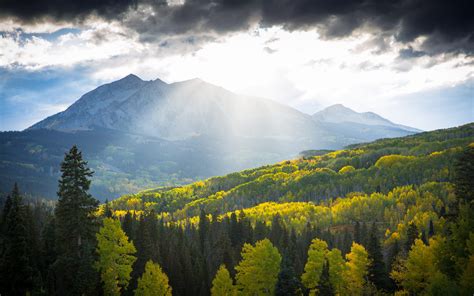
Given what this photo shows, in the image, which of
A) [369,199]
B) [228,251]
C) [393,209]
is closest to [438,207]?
[393,209]

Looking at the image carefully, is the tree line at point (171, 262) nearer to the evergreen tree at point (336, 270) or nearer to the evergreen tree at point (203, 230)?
the evergreen tree at point (336, 270)

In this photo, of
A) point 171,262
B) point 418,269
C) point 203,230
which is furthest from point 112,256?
A: point 203,230

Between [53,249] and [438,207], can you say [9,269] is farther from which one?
[438,207]

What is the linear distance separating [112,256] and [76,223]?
31.9 feet

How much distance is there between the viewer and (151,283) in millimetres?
54812

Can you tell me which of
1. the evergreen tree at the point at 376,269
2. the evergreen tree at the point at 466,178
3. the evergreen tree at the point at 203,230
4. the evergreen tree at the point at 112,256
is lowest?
the evergreen tree at the point at 203,230

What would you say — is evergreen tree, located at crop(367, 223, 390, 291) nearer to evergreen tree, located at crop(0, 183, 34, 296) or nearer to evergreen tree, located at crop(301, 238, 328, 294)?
evergreen tree, located at crop(301, 238, 328, 294)

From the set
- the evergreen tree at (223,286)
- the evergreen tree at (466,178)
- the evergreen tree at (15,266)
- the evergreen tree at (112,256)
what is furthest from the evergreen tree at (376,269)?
the evergreen tree at (15,266)

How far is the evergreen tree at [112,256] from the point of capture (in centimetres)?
4953

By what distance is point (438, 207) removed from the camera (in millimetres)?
157125

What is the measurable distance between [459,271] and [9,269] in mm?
46231

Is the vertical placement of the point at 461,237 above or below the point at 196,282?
above

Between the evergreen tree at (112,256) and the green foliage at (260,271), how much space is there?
16.6 metres

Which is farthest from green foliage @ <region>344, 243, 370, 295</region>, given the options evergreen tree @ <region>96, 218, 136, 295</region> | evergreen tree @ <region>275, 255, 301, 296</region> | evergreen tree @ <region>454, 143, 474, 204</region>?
evergreen tree @ <region>96, 218, 136, 295</region>
